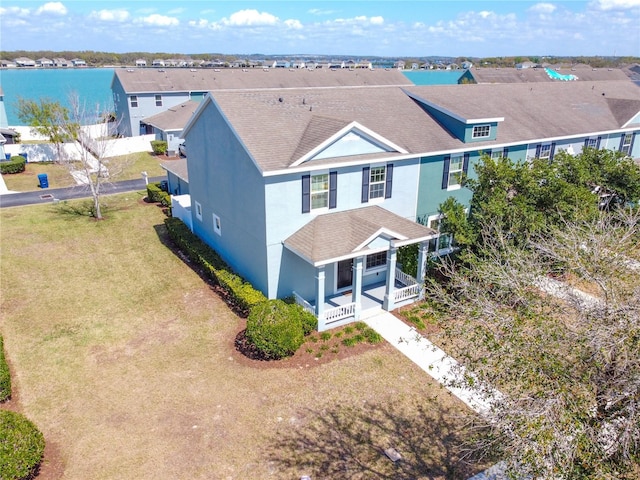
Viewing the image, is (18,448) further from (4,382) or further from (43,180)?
(43,180)

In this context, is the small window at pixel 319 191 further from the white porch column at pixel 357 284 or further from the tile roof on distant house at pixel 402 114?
the white porch column at pixel 357 284

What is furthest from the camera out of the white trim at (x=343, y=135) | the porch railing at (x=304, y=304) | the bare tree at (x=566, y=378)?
the porch railing at (x=304, y=304)

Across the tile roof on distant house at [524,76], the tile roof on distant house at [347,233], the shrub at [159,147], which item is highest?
the tile roof on distant house at [524,76]

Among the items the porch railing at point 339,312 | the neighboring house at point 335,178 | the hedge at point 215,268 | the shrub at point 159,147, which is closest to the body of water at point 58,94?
the shrub at point 159,147

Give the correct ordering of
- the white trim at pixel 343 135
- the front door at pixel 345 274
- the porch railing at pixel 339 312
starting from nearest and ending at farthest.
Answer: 1. the white trim at pixel 343 135
2. the porch railing at pixel 339 312
3. the front door at pixel 345 274

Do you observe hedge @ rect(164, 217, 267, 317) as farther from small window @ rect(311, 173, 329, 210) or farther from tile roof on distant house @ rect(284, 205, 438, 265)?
small window @ rect(311, 173, 329, 210)

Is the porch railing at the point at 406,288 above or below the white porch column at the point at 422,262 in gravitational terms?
below

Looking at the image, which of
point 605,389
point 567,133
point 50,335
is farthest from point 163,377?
point 567,133

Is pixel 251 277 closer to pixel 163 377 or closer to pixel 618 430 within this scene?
pixel 163 377
